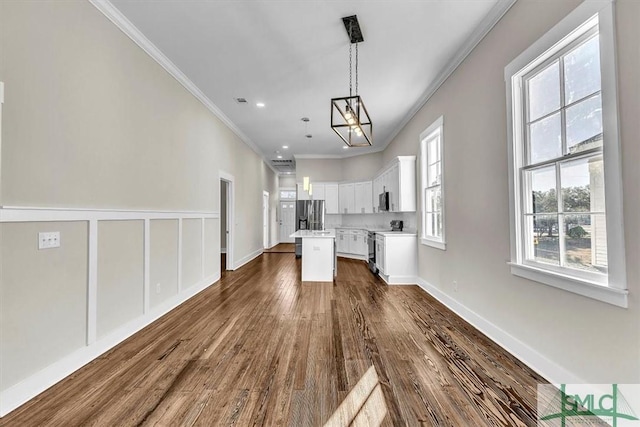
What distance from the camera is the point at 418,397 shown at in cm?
176

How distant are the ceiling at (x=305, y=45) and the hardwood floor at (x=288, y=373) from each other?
3060mm

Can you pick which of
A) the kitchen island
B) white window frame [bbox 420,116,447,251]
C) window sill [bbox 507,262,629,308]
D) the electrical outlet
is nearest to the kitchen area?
the kitchen island

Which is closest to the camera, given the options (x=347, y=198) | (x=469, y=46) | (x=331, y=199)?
(x=469, y=46)

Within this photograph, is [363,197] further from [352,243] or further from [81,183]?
[81,183]

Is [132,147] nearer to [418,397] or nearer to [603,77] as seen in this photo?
[418,397]

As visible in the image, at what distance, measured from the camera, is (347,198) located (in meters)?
8.02

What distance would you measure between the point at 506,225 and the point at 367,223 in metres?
5.39

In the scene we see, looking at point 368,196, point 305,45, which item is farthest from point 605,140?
point 368,196

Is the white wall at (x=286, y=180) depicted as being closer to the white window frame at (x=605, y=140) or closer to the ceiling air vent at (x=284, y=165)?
the ceiling air vent at (x=284, y=165)

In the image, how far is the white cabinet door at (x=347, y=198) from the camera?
311 inches

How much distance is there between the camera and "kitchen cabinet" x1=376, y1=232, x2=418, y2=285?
472 cm

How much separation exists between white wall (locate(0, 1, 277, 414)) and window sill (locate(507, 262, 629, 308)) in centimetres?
359

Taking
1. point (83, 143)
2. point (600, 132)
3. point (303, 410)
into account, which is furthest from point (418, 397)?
point (83, 143)

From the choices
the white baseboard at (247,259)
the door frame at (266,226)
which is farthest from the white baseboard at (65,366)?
the door frame at (266,226)
